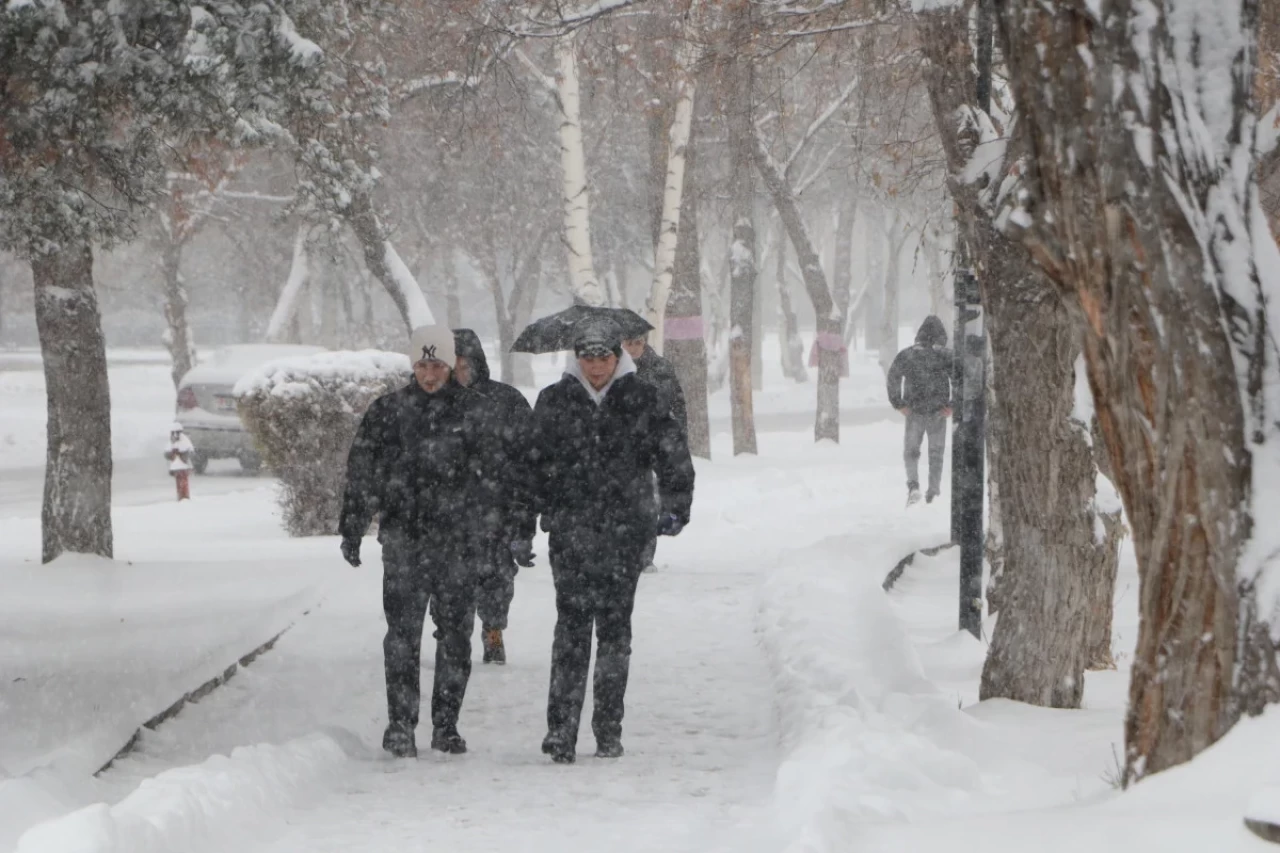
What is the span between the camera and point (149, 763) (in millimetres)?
6551

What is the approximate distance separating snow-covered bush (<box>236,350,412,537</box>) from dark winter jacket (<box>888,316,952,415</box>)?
5.34 m

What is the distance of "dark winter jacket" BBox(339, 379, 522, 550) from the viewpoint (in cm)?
672

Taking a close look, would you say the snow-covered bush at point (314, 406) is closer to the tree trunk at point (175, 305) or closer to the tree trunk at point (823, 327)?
the tree trunk at point (823, 327)

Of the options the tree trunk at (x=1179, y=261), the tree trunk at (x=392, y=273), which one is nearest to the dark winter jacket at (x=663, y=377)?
the tree trunk at (x=1179, y=261)

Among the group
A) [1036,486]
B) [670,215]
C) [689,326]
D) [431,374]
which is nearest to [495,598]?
[431,374]

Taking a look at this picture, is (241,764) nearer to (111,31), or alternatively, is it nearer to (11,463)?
(111,31)

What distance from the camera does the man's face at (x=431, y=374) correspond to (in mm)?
6695

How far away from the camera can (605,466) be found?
21.4ft

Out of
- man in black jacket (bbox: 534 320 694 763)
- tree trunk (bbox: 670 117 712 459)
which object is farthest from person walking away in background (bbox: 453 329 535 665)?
tree trunk (bbox: 670 117 712 459)

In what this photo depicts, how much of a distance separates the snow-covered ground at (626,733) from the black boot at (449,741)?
0.09 meters

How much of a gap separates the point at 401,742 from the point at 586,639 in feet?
3.15

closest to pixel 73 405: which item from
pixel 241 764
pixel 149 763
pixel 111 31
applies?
pixel 111 31

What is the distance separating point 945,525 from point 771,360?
54.8 m

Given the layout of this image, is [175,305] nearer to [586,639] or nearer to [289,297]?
[289,297]
